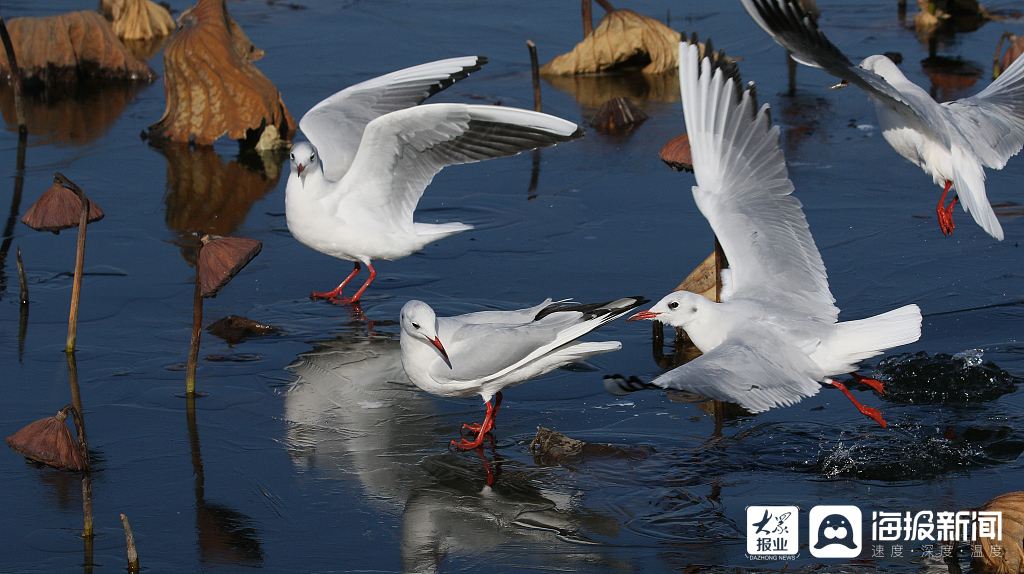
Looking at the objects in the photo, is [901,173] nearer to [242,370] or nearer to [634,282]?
[634,282]

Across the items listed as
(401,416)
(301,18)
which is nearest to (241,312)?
(401,416)

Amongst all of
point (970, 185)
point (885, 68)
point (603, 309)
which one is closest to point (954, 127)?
point (970, 185)

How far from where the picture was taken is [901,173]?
31.6 feet

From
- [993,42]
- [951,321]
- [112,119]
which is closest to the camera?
[951,321]

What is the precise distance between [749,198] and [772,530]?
6.37 ft

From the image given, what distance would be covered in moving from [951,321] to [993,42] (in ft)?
29.9

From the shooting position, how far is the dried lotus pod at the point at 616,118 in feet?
36.8

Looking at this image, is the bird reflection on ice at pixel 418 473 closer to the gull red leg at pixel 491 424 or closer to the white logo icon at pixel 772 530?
the gull red leg at pixel 491 424

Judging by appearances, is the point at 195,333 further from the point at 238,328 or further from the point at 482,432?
the point at 482,432

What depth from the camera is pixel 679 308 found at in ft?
17.6

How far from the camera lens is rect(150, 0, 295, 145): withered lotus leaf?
10797 mm

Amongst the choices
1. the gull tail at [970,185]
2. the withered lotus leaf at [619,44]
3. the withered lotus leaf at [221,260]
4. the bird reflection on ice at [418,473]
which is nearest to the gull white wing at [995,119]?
the gull tail at [970,185]

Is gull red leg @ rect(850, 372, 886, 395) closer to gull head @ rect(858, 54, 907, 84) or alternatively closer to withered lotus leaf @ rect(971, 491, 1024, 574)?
withered lotus leaf @ rect(971, 491, 1024, 574)

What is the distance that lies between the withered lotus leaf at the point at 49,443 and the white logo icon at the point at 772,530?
106 inches
